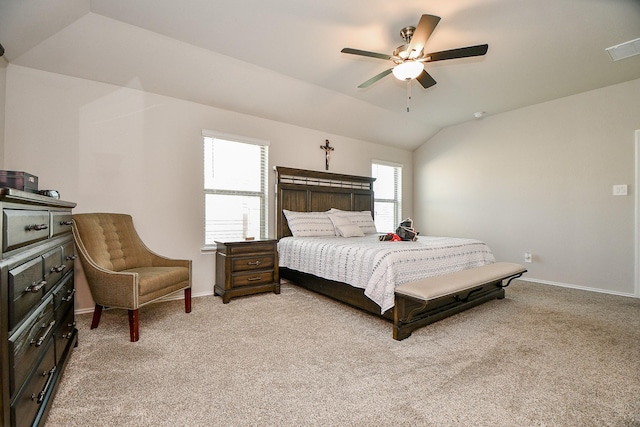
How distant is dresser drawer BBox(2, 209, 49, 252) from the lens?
107 centimetres

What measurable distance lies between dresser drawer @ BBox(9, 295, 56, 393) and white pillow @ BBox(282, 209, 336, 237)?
9.39 feet

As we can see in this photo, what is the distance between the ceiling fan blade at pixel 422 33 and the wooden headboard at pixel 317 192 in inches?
96.9

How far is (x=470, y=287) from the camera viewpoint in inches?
104

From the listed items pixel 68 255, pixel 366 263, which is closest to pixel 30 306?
Result: pixel 68 255

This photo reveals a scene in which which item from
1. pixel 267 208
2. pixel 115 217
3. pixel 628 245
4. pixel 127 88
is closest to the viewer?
pixel 115 217

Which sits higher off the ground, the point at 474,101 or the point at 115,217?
the point at 474,101

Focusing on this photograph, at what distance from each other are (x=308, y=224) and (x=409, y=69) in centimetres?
239

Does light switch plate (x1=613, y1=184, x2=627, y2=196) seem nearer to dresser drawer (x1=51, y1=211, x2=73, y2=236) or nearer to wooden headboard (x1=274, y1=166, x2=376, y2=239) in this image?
wooden headboard (x1=274, y1=166, x2=376, y2=239)

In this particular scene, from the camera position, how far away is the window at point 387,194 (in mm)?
5902

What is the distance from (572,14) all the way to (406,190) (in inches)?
155

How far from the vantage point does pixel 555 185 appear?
4422 millimetres

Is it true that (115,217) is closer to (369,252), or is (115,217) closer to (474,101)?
(369,252)

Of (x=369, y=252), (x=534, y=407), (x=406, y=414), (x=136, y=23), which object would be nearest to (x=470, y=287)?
(x=369, y=252)

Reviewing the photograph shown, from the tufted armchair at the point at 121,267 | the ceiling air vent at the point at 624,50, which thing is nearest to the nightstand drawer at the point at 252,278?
the tufted armchair at the point at 121,267
